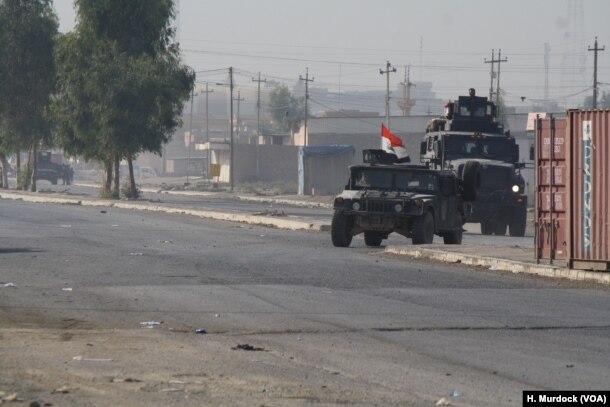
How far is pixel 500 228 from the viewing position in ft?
111

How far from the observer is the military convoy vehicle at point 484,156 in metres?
32.7

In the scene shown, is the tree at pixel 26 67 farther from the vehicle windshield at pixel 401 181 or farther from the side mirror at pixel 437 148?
the vehicle windshield at pixel 401 181

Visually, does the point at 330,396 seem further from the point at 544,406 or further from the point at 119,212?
the point at 119,212

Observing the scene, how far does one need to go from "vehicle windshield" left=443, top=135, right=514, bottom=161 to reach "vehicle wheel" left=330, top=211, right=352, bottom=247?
910 centimetres

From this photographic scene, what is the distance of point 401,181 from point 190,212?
1885 cm

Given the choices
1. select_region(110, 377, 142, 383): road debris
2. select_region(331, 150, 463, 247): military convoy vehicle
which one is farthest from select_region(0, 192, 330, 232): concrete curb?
select_region(110, 377, 142, 383): road debris

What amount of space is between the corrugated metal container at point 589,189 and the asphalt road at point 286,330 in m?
0.93

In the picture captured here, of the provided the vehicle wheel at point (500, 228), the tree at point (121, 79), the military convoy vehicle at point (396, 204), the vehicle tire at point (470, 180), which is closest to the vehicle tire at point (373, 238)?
the military convoy vehicle at point (396, 204)

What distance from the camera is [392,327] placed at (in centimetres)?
1237

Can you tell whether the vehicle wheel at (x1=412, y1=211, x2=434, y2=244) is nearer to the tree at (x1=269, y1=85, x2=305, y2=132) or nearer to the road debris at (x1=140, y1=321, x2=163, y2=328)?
the road debris at (x1=140, y1=321, x2=163, y2=328)

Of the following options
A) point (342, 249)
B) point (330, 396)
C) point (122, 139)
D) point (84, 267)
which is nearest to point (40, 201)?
point (122, 139)

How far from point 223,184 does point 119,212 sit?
54.9m

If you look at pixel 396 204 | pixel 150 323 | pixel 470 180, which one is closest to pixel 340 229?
pixel 396 204

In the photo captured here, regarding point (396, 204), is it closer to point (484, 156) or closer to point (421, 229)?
point (421, 229)
